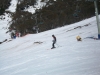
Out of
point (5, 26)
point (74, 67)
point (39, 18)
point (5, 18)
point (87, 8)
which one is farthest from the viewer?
point (5, 18)

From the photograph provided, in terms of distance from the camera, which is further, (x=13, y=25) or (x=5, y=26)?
(x=5, y=26)

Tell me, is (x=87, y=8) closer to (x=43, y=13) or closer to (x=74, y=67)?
(x=43, y=13)

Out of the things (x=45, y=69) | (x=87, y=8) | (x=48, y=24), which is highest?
(x=87, y=8)

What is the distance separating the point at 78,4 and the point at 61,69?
30.0 metres

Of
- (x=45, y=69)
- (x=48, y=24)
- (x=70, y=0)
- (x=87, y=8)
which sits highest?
(x=70, y=0)

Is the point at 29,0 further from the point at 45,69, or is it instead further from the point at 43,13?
the point at 45,69

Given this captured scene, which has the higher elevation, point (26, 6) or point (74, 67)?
point (26, 6)

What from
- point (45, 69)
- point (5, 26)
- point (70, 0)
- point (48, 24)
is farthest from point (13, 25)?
point (45, 69)

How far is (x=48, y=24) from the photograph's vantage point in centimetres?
3491

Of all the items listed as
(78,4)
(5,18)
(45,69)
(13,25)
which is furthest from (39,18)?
(45,69)

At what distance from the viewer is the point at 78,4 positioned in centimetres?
3738

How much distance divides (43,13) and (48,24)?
377cm

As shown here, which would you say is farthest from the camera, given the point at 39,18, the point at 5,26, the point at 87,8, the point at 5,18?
the point at 5,18

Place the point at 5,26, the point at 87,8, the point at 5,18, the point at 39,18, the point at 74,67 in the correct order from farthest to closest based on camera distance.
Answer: the point at 5,18
the point at 5,26
the point at 39,18
the point at 87,8
the point at 74,67
